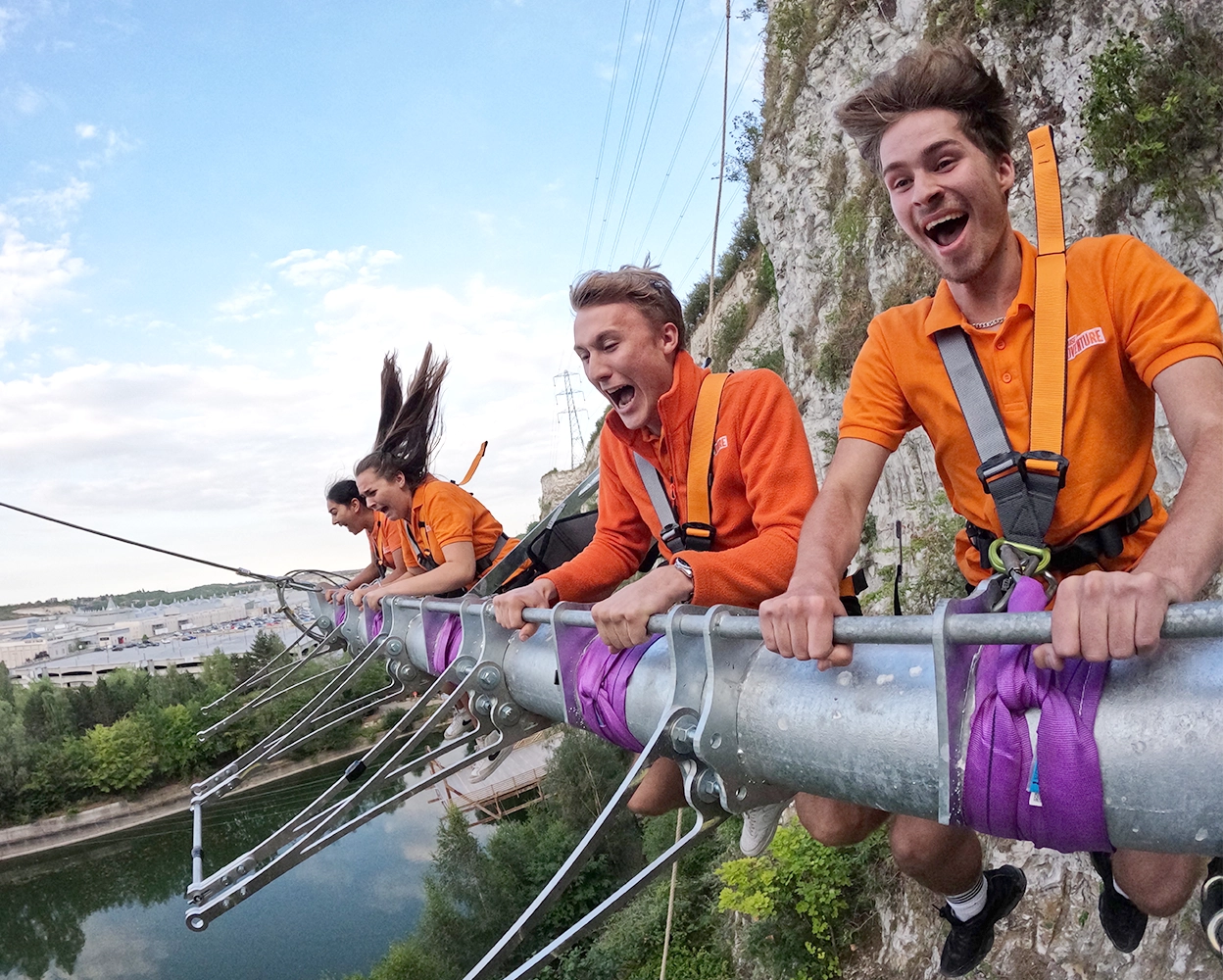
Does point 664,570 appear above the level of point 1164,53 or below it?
below

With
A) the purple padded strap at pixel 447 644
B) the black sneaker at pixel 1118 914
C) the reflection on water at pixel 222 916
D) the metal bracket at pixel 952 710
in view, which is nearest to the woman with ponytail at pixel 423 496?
the purple padded strap at pixel 447 644

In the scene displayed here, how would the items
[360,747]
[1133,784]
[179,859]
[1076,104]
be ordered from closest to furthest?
[1133,784], [1076,104], [179,859], [360,747]

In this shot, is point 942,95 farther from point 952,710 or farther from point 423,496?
point 423,496

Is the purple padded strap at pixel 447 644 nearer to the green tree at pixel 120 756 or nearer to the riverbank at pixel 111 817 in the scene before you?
the riverbank at pixel 111 817

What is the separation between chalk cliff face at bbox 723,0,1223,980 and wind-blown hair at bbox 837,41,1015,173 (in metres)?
4.06

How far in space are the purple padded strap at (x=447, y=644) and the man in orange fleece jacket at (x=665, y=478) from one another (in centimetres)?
39

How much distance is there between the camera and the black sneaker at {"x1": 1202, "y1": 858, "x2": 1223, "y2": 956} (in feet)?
6.22

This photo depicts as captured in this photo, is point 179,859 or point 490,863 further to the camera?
point 179,859

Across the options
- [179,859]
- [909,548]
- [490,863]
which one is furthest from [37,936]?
[909,548]

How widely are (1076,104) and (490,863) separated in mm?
24811

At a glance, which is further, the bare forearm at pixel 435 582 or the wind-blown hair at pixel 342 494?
the wind-blown hair at pixel 342 494

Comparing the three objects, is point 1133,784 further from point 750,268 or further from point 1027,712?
point 750,268

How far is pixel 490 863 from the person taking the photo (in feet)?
84.3

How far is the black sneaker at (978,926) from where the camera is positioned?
2.39 meters
